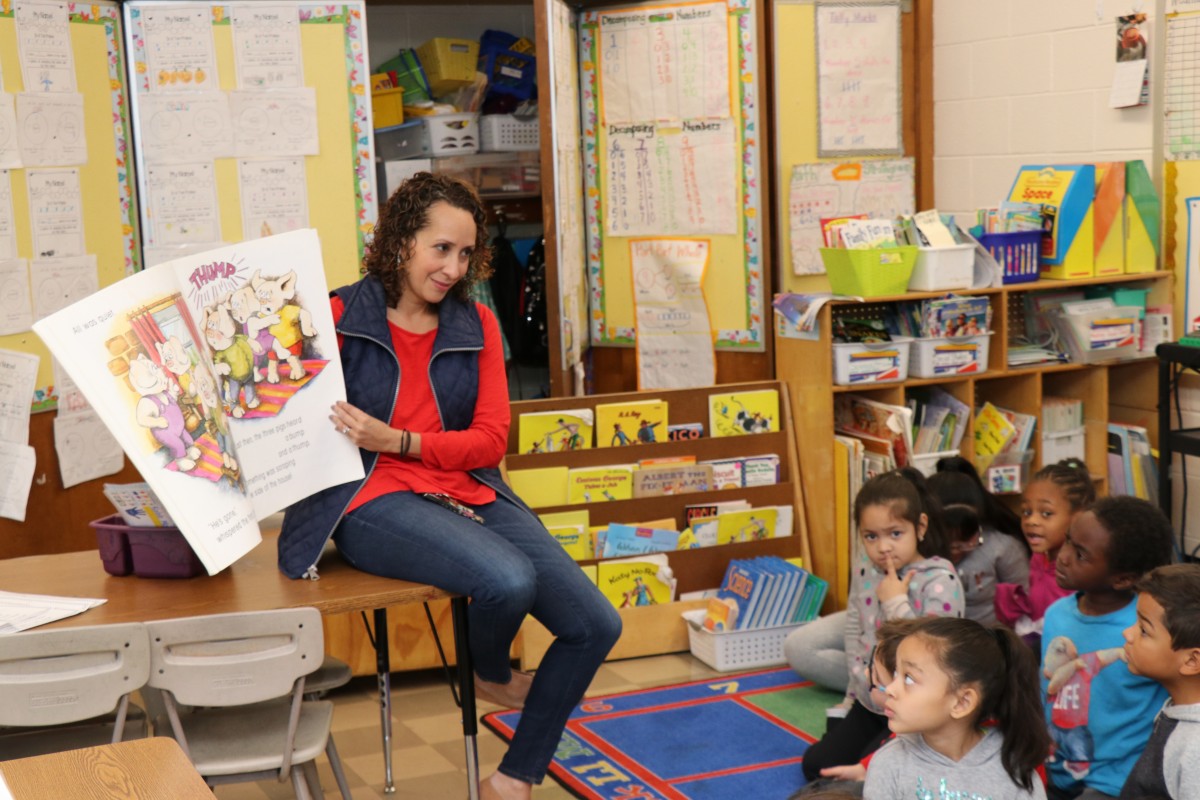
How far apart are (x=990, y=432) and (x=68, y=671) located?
122 inches

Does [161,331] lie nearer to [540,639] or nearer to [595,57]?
[540,639]

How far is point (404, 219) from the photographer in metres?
2.88

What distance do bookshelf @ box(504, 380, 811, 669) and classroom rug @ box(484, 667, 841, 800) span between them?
0.28 m

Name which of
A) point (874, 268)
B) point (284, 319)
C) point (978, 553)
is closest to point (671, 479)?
point (874, 268)

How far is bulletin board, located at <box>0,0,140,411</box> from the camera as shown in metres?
4.04

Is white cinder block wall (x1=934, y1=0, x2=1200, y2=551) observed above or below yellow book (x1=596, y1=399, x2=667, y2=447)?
above

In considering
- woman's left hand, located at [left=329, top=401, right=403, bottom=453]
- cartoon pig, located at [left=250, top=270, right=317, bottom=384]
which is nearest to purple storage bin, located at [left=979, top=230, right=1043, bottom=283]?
woman's left hand, located at [left=329, top=401, right=403, bottom=453]

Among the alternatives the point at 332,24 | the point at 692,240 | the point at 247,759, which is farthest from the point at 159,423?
the point at 692,240

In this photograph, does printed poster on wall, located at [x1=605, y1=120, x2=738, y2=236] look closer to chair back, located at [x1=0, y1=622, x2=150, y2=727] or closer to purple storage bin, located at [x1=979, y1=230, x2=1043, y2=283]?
purple storage bin, located at [x1=979, y1=230, x2=1043, y2=283]

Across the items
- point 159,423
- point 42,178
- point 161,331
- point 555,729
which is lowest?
point 555,729

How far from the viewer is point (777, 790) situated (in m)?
3.24

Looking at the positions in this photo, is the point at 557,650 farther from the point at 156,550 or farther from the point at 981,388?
the point at 981,388

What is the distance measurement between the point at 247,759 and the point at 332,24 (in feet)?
8.79

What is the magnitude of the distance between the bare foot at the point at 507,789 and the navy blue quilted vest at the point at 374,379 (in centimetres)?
59
